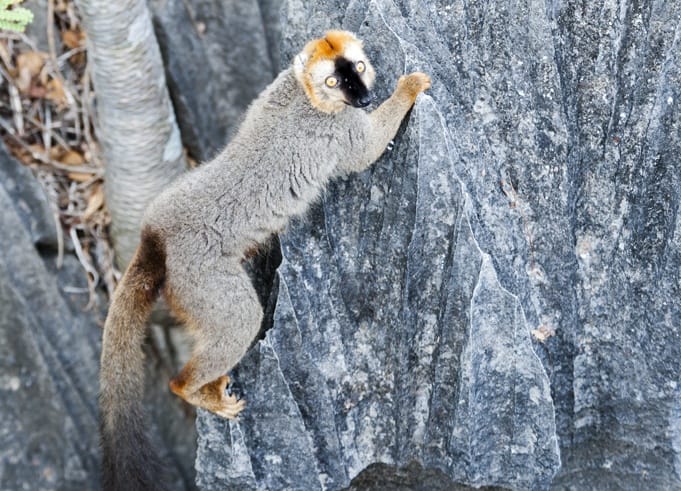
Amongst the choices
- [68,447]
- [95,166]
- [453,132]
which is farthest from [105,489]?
[95,166]

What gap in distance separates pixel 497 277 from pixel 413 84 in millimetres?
1033

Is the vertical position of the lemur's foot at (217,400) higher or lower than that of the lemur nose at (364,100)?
lower

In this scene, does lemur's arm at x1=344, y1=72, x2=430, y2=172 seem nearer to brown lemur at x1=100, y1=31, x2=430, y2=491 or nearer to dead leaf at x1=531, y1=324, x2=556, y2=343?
brown lemur at x1=100, y1=31, x2=430, y2=491

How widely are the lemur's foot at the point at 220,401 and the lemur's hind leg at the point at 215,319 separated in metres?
0.07

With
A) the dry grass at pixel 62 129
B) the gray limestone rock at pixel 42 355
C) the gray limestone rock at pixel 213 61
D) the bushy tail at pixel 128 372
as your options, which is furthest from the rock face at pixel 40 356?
the bushy tail at pixel 128 372

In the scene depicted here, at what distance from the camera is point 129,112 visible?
6.14 metres

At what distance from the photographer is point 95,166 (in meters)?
6.75

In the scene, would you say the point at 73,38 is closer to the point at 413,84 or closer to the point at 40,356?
the point at 40,356

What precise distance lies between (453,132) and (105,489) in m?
2.51

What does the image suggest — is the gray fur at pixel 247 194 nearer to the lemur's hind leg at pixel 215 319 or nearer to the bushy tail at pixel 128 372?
the lemur's hind leg at pixel 215 319

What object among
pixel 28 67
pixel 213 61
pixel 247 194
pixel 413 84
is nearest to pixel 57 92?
pixel 28 67

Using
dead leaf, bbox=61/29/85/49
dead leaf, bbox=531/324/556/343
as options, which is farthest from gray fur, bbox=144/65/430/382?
dead leaf, bbox=61/29/85/49

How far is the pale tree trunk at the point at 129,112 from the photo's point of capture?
587 cm

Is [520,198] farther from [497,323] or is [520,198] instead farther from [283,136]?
[283,136]
